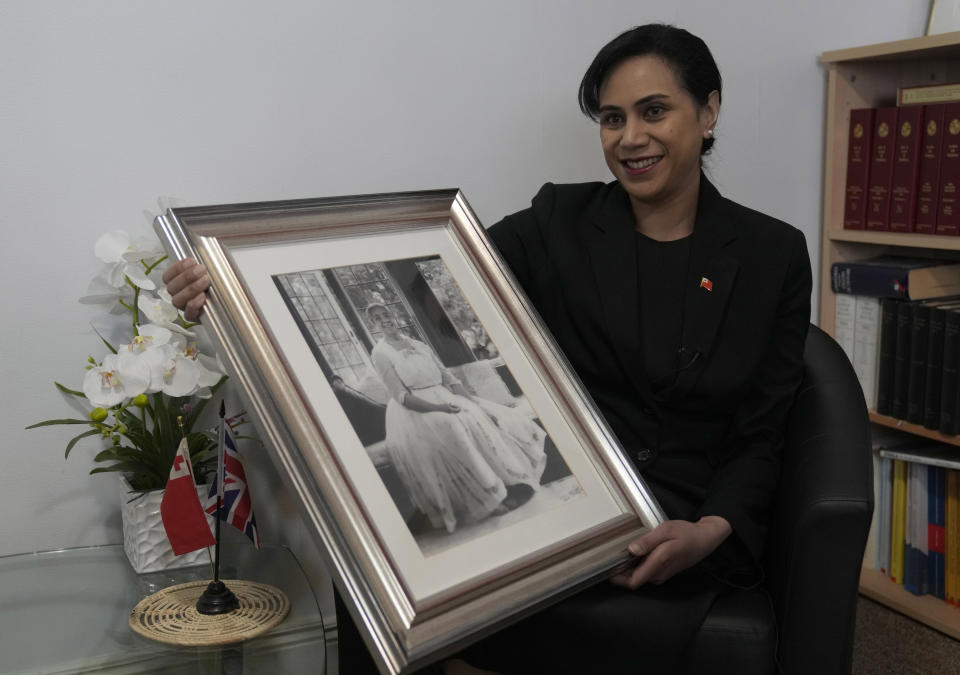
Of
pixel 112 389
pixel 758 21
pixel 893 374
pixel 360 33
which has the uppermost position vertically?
pixel 360 33

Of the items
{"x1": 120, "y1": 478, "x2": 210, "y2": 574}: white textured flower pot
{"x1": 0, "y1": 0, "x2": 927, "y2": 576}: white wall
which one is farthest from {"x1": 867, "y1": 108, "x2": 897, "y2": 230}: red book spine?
{"x1": 120, "y1": 478, "x2": 210, "y2": 574}: white textured flower pot

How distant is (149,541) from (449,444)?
660mm

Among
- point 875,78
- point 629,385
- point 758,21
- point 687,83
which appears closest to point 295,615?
point 629,385

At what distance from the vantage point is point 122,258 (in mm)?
1728

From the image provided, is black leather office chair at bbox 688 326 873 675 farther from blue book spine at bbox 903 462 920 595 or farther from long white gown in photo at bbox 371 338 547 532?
blue book spine at bbox 903 462 920 595

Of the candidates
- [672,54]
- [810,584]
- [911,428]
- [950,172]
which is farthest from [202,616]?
[950,172]

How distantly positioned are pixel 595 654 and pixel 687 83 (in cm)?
104

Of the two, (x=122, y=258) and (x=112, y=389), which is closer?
(x=112, y=389)

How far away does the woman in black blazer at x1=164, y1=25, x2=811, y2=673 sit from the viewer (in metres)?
1.73

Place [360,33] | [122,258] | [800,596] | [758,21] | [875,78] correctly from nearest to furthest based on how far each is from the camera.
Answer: [800,596], [122,258], [360,33], [758,21], [875,78]

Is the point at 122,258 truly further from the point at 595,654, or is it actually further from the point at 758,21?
the point at 758,21

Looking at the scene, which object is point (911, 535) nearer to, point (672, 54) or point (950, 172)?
point (950, 172)

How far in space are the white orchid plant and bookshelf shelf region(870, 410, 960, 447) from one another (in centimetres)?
180

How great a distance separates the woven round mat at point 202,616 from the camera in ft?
4.53
